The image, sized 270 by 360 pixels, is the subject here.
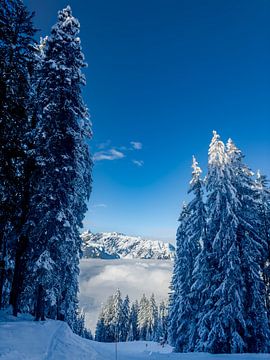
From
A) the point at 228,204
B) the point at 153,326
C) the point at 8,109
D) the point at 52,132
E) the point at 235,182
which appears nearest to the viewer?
the point at 8,109

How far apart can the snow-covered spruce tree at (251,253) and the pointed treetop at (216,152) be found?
85 cm

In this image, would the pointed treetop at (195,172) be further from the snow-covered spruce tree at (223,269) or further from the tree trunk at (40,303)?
the tree trunk at (40,303)

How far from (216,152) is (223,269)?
9271 millimetres

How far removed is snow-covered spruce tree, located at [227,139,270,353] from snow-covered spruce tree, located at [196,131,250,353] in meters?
0.44

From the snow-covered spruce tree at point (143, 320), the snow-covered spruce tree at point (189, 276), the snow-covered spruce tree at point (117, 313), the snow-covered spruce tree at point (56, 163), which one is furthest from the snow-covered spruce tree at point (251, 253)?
the snow-covered spruce tree at point (143, 320)

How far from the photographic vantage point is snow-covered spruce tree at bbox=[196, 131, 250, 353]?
1881cm

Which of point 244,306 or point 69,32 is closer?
point 69,32

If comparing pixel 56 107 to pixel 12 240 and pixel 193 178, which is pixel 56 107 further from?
pixel 193 178

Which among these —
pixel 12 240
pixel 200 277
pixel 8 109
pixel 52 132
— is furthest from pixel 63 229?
pixel 200 277

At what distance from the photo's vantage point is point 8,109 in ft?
38.1

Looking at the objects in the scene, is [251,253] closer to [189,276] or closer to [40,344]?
[189,276]

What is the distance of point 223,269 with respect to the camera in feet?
68.7

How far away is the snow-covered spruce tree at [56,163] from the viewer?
48.5 feet

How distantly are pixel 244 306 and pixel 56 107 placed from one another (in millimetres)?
17926
